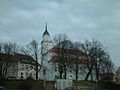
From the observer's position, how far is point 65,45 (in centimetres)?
7862

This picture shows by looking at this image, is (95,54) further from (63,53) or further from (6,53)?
(6,53)

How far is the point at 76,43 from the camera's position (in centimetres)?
8231

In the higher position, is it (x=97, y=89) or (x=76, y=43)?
(x=76, y=43)

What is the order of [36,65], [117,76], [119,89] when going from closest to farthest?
[119,89] → [36,65] → [117,76]

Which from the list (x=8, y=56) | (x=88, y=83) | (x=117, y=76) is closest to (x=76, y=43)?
(x=88, y=83)

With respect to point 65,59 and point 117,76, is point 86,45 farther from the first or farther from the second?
point 117,76

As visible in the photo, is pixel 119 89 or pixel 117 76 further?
pixel 117 76

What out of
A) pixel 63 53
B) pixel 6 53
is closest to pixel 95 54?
pixel 63 53

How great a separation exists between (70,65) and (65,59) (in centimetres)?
322

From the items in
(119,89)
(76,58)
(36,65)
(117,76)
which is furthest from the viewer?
(117,76)

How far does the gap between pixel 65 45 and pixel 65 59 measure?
4.20 meters

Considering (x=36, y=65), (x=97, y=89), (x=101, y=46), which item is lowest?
(x=97, y=89)

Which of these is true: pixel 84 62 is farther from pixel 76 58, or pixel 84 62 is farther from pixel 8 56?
pixel 8 56

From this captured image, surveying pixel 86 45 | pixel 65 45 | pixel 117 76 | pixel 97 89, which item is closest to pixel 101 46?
pixel 86 45
